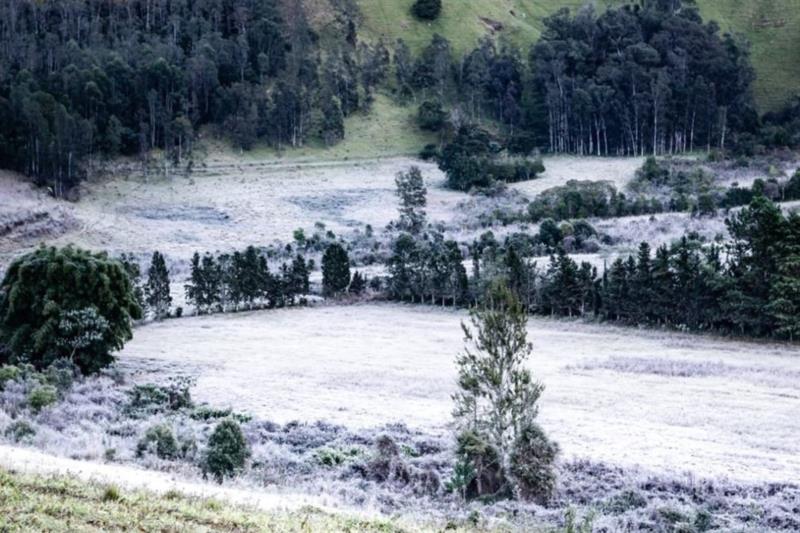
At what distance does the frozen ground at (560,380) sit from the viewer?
30.1 meters

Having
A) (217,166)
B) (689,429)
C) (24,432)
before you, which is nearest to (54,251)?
(24,432)

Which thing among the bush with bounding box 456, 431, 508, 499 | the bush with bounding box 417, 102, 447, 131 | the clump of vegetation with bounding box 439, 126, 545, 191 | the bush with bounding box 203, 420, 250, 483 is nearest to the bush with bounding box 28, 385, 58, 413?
the bush with bounding box 203, 420, 250, 483

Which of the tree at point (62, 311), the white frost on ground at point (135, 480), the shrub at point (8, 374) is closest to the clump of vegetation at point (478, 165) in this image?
the tree at point (62, 311)

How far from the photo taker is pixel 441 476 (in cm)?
2666

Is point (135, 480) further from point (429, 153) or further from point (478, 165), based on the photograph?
point (429, 153)

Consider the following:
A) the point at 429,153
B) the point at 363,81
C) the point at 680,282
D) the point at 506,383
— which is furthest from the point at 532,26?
the point at 506,383

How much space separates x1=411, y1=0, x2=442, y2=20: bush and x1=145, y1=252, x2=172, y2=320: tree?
106359 mm

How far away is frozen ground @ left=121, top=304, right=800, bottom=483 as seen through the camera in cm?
3012

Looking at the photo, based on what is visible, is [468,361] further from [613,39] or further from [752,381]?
[613,39]

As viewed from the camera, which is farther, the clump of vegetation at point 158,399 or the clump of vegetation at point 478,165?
the clump of vegetation at point 478,165

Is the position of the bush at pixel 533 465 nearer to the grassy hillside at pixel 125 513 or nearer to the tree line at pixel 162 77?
the grassy hillside at pixel 125 513

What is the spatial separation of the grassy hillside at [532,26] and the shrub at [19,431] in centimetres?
13110

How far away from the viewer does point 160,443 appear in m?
26.9

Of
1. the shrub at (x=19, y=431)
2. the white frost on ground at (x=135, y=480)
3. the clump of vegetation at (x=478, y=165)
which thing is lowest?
the shrub at (x=19, y=431)
